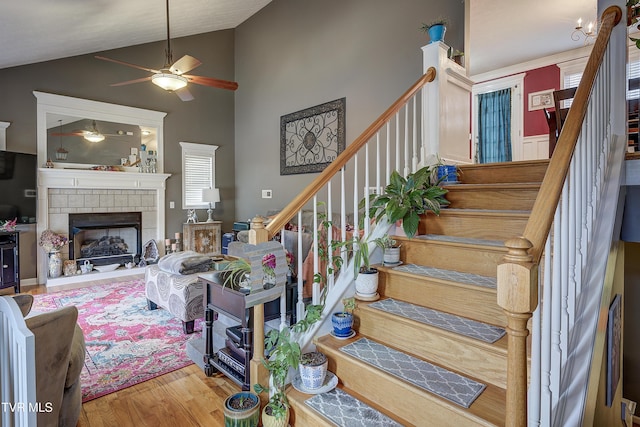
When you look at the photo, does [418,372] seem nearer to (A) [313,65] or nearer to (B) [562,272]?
(B) [562,272]

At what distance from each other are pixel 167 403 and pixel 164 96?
5.80 m

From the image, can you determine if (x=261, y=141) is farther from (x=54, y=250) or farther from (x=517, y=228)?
(x=517, y=228)

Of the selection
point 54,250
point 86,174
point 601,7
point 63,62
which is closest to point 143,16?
point 63,62

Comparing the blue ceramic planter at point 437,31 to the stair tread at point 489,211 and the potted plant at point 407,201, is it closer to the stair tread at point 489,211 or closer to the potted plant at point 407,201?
the potted plant at point 407,201

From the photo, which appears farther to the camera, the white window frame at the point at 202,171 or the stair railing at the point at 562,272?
the white window frame at the point at 202,171

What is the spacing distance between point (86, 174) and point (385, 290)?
536 cm

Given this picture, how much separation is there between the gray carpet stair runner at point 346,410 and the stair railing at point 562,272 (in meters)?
0.68

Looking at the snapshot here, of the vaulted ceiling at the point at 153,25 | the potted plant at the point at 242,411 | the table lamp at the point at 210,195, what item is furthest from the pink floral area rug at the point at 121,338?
the vaulted ceiling at the point at 153,25

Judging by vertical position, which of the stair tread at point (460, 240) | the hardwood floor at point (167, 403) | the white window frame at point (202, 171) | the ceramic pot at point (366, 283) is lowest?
the hardwood floor at point (167, 403)

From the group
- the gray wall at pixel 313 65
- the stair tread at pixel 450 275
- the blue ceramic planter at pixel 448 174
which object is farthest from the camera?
the gray wall at pixel 313 65

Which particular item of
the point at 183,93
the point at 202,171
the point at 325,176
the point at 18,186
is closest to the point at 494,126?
the point at 325,176

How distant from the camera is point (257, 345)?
6.24ft

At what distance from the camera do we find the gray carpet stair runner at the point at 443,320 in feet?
5.51

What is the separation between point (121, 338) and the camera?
3.08 meters
